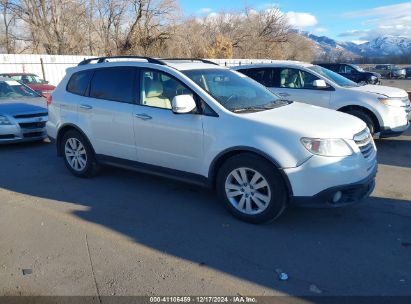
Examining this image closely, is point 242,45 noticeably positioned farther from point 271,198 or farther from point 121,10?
point 271,198

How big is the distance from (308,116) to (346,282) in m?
1.91

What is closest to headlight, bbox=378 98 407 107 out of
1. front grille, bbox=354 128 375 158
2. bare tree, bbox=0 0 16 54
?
front grille, bbox=354 128 375 158

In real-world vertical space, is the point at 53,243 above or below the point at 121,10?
below

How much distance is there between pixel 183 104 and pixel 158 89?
78cm

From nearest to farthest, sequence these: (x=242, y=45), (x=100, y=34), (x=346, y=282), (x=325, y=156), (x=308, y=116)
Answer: (x=346, y=282)
(x=325, y=156)
(x=308, y=116)
(x=100, y=34)
(x=242, y=45)

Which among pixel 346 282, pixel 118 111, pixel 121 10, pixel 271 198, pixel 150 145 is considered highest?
pixel 121 10

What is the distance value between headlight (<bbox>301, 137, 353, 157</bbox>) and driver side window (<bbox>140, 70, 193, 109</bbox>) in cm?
163

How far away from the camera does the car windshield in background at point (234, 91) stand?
4488 mm

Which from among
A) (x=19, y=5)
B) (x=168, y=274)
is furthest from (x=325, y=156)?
(x=19, y=5)

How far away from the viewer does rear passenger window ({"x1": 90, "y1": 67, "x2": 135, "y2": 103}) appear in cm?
514

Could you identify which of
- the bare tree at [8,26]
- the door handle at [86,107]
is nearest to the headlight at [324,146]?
the door handle at [86,107]

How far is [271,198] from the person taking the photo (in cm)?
397

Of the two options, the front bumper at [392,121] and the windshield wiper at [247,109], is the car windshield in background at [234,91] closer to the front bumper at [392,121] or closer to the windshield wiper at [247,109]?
the windshield wiper at [247,109]

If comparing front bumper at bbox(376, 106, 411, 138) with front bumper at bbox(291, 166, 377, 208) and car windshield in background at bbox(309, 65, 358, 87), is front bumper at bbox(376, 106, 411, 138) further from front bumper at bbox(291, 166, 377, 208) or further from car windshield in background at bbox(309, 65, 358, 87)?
front bumper at bbox(291, 166, 377, 208)
